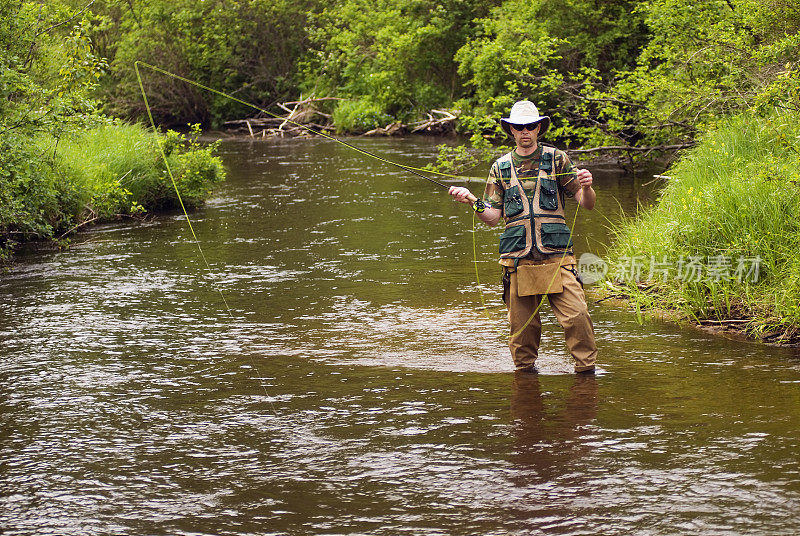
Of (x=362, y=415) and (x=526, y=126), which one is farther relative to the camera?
(x=526, y=126)

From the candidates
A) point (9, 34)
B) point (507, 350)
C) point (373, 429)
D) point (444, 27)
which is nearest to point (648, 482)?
point (373, 429)

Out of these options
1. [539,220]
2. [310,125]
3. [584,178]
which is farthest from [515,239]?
[310,125]

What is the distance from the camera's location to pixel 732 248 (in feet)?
23.2

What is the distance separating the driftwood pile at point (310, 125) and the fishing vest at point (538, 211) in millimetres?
18986

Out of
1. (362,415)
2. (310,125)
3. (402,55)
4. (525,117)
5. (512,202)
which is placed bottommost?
(362,415)

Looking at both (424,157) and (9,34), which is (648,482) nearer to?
(9,34)

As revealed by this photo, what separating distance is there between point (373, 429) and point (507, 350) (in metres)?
1.77

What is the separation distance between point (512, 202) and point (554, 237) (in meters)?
0.32

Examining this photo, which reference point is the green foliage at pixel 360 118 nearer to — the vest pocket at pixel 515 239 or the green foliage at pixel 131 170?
the green foliage at pixel 131 170

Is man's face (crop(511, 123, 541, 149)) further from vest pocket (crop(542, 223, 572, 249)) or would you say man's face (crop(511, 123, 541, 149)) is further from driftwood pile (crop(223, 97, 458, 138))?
driftwood pile (crop(223, 97, 458, 138))

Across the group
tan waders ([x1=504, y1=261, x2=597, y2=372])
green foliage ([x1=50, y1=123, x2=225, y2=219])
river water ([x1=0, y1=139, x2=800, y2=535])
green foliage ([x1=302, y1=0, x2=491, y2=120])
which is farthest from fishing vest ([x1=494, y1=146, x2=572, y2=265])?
green foliage ([x1=302, y1=0, x2=491, y2=120])

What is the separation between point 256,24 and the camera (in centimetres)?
3575

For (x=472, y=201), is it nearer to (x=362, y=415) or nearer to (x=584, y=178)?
(x=584, y=178)

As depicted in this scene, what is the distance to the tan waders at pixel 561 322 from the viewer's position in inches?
221
